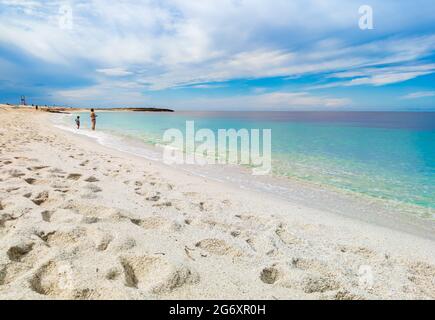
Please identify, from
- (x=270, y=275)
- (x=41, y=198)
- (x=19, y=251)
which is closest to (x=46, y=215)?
(x=41, y=198)

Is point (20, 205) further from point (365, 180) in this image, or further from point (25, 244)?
point (365, 180)

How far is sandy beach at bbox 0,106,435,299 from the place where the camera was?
2396mm

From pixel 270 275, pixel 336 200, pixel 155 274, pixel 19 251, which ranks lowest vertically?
pixel 336 200

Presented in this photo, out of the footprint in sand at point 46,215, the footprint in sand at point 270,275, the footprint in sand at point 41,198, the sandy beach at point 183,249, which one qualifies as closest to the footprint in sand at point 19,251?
the sandy beach at point 183,249

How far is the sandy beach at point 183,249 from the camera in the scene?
2.40m

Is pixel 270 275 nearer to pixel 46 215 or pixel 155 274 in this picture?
pixel 155 274

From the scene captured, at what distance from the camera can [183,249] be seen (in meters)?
3.15

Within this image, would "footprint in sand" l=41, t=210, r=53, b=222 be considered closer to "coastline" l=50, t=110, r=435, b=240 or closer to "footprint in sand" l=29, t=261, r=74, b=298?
"footprint in sand" l=29, t=261, r=74, b=298

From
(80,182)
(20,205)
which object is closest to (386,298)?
(20,205)

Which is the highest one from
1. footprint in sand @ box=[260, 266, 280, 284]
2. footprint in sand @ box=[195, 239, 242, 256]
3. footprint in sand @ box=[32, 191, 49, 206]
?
footprint in sand @ box=[32, 191, 49, 206]

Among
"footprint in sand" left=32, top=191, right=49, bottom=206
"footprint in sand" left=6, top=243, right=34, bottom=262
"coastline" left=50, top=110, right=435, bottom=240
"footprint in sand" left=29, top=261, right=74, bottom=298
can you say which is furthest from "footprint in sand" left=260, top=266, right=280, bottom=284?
"coastline" left=50, top=110, right=435, bottom=240

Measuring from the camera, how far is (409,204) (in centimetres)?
698

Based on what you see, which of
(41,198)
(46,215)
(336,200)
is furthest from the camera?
(336,200)
